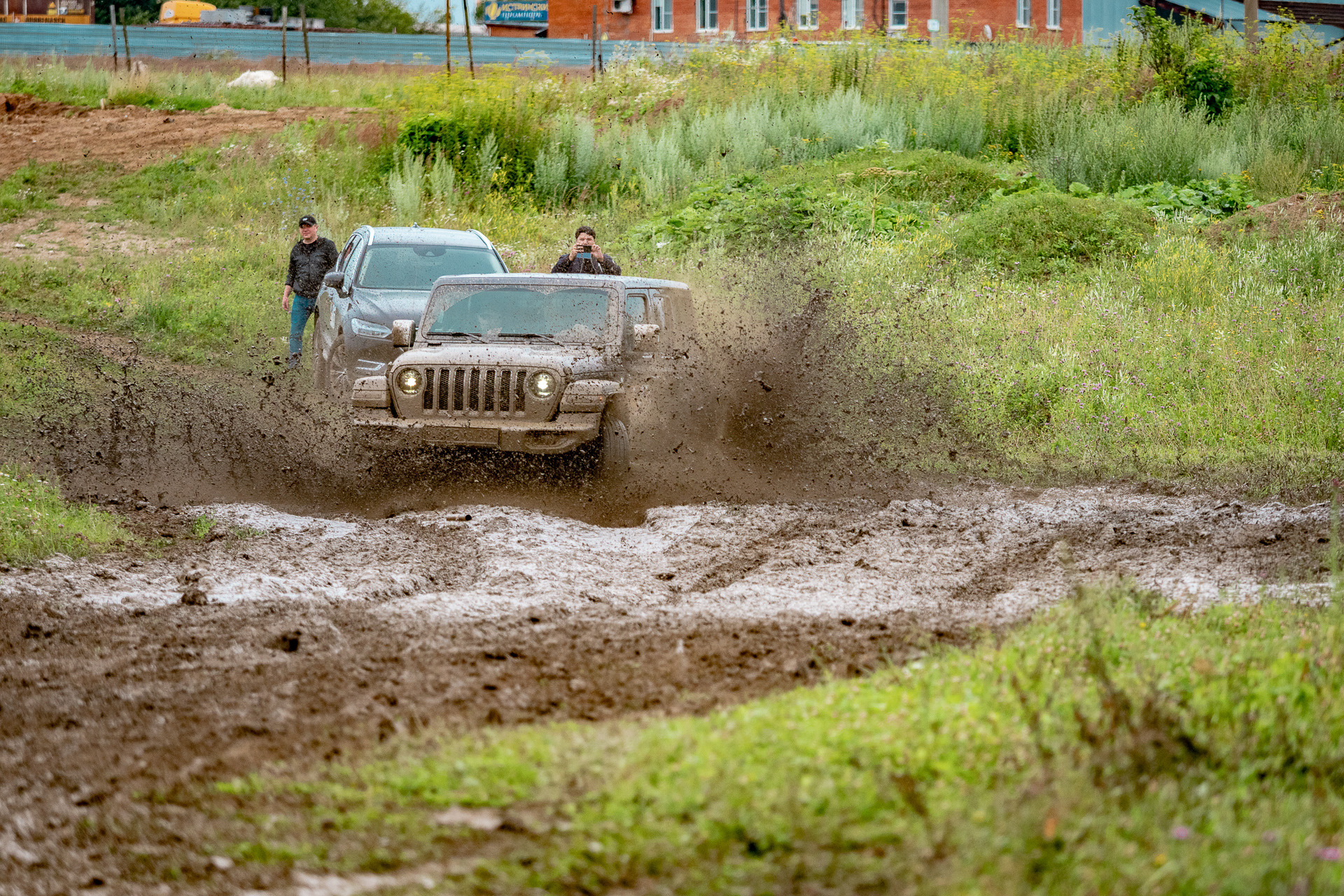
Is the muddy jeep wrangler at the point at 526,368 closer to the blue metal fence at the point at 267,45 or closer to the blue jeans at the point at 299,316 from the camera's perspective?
the blue jeans at the point at 299,316

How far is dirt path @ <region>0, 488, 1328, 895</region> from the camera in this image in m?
4.30

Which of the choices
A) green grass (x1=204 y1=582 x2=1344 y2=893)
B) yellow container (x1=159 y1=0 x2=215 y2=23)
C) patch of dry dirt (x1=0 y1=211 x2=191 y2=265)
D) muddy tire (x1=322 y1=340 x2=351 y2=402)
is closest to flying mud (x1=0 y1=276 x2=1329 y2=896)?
muddy tire (x1=322 y1=340 x2=351 y2=402)

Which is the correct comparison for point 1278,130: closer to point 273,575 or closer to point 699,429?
point 699,429

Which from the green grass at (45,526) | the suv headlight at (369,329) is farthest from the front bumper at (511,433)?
the suv headlight at (369,329)

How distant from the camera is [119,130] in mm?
26375

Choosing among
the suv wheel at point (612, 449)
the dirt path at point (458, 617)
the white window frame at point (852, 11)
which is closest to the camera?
the dirt path at point (458, 617)

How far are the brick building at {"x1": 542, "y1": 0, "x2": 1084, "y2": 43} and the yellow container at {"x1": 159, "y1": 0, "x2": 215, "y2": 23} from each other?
15.4m

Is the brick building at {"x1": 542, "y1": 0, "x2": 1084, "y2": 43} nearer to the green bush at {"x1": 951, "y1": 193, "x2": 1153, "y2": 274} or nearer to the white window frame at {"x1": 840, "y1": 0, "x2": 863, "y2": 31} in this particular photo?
the white window frame at {"x1": 840, "y1": 0, "x2": 863, "y2": 31}

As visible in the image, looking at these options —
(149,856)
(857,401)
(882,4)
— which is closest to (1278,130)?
(857,401)

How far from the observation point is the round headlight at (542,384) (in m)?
8.96

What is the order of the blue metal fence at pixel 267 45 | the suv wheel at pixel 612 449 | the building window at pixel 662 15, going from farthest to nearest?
the building window at pixel 662 15, the blue metal fence at pixel 267 45, the suv wheel at pixel 612 449

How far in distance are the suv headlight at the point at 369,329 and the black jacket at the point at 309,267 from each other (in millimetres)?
2054

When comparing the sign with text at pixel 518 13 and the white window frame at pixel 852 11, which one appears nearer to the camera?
the white window frame at pixel 852 11

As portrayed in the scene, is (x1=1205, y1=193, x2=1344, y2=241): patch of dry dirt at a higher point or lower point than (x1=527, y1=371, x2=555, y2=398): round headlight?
higher
